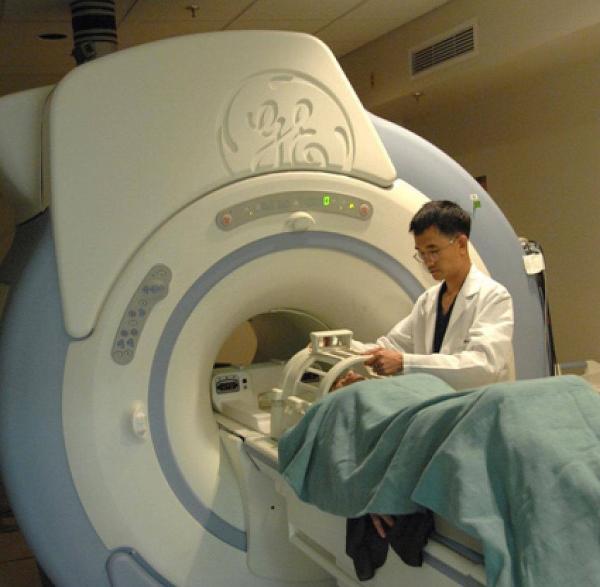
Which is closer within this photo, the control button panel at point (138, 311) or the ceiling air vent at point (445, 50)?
the control button panel at point (138, 311)

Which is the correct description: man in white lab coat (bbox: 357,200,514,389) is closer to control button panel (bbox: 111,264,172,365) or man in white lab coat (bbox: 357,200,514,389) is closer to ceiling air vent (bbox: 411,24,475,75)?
control button panel (bbox: 111,264,172,365)

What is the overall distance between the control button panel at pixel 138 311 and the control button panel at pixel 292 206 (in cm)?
18

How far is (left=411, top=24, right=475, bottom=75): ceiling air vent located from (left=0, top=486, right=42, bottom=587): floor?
260cm

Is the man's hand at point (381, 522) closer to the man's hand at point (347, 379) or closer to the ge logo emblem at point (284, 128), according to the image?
the man's hand at point (347, 379)

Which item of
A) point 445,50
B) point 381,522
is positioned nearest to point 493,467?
point 381,522

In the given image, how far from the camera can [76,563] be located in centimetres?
212

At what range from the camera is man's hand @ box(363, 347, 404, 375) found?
6.86ft

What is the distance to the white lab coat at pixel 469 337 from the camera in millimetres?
2084

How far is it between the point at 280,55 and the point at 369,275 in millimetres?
577

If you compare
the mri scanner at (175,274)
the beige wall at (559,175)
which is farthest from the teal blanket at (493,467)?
the beige wall at (559,175)

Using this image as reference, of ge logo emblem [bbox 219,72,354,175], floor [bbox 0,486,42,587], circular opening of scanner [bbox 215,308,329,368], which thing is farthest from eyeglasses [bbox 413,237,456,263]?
floor [bbox 0,486,42,587]

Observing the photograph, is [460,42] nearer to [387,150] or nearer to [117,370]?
[387,150]

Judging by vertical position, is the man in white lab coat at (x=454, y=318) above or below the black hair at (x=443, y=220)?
below

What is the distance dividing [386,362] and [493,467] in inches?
28.0
